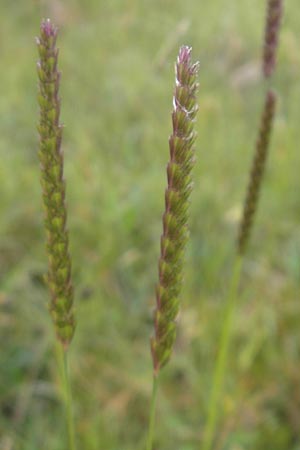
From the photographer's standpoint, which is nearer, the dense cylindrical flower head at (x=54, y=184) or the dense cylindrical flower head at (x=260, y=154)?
the dense cylindrical flower head at (x=54, y=184)

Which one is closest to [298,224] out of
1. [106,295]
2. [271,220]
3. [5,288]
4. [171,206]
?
[271,220]

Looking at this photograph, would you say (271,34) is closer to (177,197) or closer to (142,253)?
(177,197)

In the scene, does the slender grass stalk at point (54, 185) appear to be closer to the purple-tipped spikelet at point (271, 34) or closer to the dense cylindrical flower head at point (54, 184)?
the dense cylindrical flower head at point (54, 184)

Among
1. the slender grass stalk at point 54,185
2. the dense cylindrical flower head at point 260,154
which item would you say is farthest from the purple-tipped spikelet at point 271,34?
the slender grass stalk at point 54,185

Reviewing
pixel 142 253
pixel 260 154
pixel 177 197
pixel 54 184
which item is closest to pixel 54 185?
pixel 54 184

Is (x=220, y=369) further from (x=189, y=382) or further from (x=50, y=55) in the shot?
(x=50, y=55)

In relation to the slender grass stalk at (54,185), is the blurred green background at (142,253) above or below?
below

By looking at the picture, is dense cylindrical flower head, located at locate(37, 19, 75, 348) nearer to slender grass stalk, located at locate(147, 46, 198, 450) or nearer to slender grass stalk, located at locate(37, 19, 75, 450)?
slender grass stalk, located at locate(37, 19, 75, 450)
